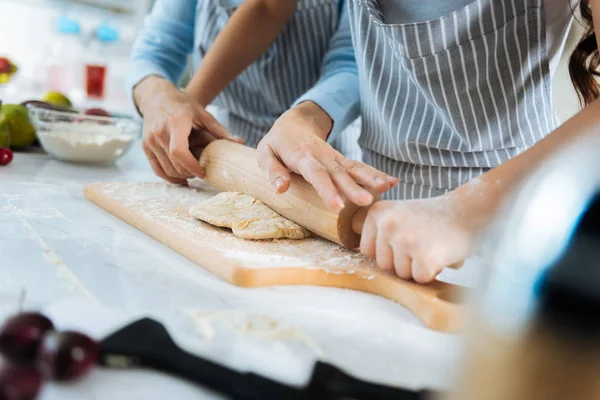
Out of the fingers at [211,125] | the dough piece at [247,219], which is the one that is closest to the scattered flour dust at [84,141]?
the fingers at [211,125]

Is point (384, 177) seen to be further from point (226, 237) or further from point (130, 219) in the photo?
point (130, 219)

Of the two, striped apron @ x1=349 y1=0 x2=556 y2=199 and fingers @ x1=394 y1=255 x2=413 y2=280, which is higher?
striped apron @ x1=349 y1=0 x2=556 y2=199

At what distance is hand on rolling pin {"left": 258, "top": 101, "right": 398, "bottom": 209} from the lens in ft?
2.69

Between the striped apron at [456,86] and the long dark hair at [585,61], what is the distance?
72 millimetres

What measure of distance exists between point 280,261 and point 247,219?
0.57ft

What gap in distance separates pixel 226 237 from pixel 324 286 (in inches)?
8.3

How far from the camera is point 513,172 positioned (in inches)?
28.5

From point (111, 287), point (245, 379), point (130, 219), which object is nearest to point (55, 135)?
point (130, 219)

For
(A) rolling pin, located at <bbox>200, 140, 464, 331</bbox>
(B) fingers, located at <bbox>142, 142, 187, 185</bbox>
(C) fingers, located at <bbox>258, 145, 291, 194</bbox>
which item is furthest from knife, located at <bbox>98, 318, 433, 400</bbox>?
(B) fingers, located at <bbox>142, 142, 187, 185</bbox>

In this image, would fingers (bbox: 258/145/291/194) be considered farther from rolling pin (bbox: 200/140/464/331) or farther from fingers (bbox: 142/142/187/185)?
fingers (bbox: 142/142/187/185)

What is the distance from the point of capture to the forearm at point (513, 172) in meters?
0.71

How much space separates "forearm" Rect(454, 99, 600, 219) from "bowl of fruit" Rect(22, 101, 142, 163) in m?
1.15

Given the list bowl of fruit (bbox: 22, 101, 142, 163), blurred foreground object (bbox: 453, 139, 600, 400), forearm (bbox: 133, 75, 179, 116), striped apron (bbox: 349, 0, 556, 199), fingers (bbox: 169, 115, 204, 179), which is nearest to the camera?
blurred foreground object (bbox: 453, 139, 600, 400)

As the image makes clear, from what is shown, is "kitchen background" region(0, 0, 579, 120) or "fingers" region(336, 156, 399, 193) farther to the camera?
"kitchen background" region(0, 0, 579, 120)
